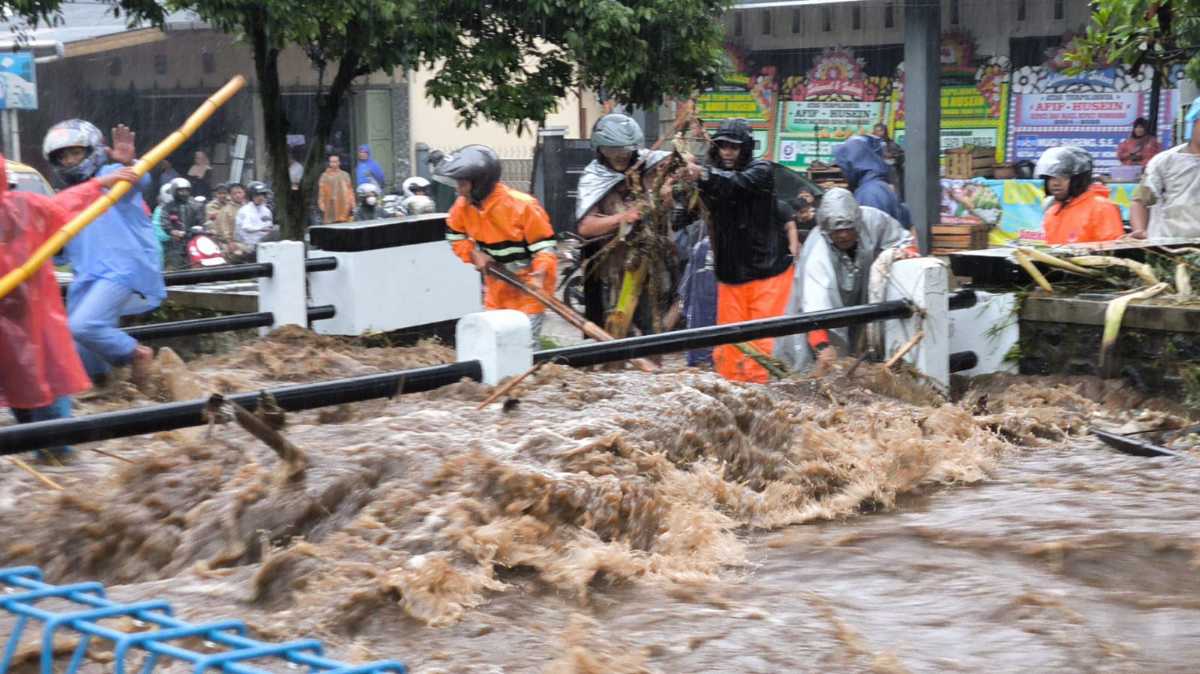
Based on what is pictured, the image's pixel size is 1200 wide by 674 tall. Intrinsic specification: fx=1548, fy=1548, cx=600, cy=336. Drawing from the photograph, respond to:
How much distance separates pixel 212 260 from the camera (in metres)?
20.5

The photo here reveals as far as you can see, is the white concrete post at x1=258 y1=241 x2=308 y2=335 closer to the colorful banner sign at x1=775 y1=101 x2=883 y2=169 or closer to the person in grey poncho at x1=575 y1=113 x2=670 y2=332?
the person in grey poncho at x1=575 y1=113 x2=670 y2=332

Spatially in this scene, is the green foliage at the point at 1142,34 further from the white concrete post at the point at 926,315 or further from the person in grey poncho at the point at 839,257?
the white concrete post at the point at 926,315

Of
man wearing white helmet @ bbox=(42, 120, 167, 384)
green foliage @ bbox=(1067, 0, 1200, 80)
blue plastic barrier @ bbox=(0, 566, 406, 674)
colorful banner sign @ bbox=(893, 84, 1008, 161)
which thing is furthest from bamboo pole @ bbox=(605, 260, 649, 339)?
colorful banner sign @ bbox=(893, 84, 1008, 161)

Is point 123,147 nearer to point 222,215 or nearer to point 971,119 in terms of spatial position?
point 222,215

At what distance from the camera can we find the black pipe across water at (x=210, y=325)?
8.83 metres

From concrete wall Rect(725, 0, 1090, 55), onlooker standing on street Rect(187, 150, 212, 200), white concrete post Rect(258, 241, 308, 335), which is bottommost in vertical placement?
white concrete post Rect(258, 241, 308, 335)

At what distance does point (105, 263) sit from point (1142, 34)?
245 inches

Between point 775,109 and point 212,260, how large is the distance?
8927 millimetres

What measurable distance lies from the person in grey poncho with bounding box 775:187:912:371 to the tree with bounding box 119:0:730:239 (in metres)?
5.75

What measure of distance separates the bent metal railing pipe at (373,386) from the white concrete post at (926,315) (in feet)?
0.49

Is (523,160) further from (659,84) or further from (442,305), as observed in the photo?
(442,305)

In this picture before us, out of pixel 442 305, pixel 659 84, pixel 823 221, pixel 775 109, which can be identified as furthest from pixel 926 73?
pixel 823 221

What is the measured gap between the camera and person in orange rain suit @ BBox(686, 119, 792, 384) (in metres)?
9.06

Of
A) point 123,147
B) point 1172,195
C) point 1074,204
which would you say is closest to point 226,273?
point 123,147
